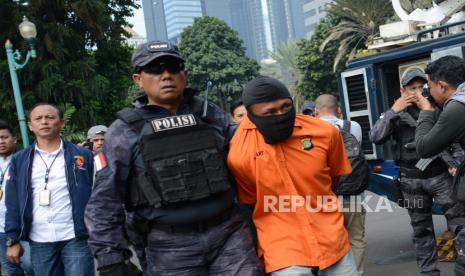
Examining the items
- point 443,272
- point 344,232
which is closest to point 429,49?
point 443,272

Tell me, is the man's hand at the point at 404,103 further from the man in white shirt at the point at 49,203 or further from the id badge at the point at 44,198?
the id badge at the point at 44,198

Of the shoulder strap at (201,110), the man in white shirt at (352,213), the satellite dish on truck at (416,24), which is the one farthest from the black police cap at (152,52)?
the satellite dish on truck at (416,24)

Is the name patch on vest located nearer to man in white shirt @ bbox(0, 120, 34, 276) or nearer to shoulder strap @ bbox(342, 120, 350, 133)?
shoulder strap @ bbox(342, 120, 350, 133)

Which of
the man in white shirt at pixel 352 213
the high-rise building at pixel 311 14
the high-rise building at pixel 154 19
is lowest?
the man in white shirt at pixel 352 213

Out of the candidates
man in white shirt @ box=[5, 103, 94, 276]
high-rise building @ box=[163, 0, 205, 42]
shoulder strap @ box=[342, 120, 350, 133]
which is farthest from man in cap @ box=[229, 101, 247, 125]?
high-rise building @ box=[163, 0, 205, 42]

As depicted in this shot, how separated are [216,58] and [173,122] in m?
45.0

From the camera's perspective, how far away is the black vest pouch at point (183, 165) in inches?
97.3

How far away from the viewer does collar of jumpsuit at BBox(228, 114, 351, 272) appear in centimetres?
257

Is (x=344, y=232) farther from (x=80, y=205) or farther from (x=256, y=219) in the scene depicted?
(x=80, y=205)

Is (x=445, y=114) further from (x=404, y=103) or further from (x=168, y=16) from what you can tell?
(x=168, y=16)

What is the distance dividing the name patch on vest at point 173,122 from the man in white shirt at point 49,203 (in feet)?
5.19

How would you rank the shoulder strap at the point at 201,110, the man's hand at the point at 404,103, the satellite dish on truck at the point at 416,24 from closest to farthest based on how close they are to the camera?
the shoulder strap at the point at 201,110
the man's hand at the point at 404,103
the satellite dish on truck at the point at 416,24

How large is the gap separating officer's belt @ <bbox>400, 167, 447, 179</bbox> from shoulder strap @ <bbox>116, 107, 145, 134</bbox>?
9.07 feet

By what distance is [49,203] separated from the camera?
150 inches
